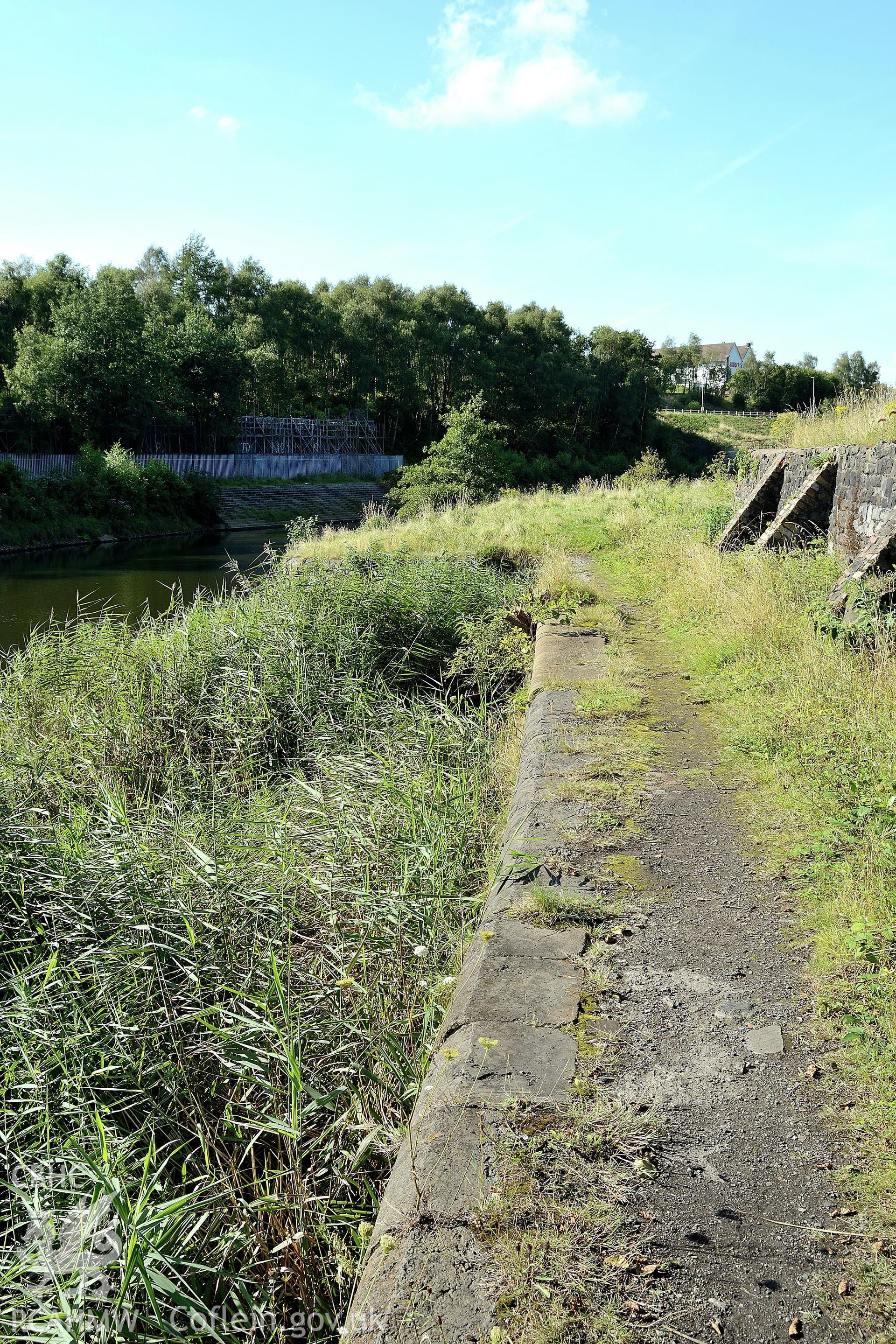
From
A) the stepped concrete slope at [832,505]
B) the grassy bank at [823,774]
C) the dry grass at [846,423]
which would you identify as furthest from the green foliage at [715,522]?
the dry grass at [846,423]

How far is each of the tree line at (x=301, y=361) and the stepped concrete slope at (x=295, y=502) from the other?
4.98 m

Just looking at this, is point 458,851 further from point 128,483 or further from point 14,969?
point 128,483

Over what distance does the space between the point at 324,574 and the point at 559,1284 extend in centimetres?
976

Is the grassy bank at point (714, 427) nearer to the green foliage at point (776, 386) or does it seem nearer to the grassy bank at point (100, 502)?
the green foliage at point (776, 386)

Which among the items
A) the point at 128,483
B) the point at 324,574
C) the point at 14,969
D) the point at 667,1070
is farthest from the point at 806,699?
the point at 128,483

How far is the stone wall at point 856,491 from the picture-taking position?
7.57 meters

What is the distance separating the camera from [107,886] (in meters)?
4.52

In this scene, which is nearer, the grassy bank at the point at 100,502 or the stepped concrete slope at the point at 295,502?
the grassy bank at the point at 100,502

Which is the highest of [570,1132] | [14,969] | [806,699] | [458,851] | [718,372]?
[718,372]

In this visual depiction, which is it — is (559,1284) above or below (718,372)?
below

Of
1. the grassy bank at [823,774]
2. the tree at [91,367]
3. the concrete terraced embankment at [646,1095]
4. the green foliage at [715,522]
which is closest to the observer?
the concrete terraced embankment at [646,1095]

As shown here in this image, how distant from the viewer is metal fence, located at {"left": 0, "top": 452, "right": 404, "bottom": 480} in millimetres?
37344

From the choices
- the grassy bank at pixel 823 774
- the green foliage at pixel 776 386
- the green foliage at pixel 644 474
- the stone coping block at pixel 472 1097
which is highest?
the green foliage at pixel 776 386

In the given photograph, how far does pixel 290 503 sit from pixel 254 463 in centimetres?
525
